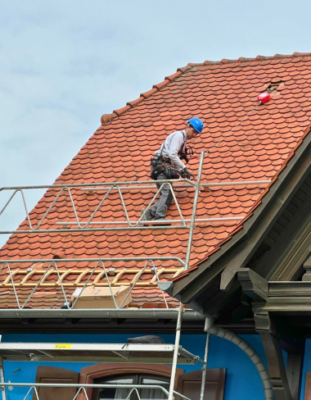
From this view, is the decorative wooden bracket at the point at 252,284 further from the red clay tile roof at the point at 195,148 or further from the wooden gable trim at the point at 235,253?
the red clay tile roof at the point at 195,148

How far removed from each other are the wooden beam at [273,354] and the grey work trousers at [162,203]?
3.47 meters

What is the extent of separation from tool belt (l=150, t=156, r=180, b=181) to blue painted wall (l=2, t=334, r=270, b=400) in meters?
2.74

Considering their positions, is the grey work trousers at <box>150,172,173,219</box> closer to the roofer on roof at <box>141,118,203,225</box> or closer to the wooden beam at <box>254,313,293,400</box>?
the roofer on roof at <box>141,118,203,225</box>

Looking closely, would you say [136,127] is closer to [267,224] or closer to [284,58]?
[284,58]

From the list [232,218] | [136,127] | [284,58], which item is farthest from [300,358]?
[284,58]

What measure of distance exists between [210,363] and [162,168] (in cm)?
342

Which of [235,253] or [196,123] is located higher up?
[196,123]

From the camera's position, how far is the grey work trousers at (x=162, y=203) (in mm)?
12445

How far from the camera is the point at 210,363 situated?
10.4 m

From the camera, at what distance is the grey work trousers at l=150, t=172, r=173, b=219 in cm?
1245

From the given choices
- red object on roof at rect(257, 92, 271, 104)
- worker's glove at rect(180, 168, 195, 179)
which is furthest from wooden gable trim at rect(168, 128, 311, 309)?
red object on roof at rect(257, 92, 271, 104)

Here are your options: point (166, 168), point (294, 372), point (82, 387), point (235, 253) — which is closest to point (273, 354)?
point (294, 372)

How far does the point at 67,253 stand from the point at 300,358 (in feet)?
13.5

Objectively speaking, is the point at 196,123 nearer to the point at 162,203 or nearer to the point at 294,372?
the point at 162,203
